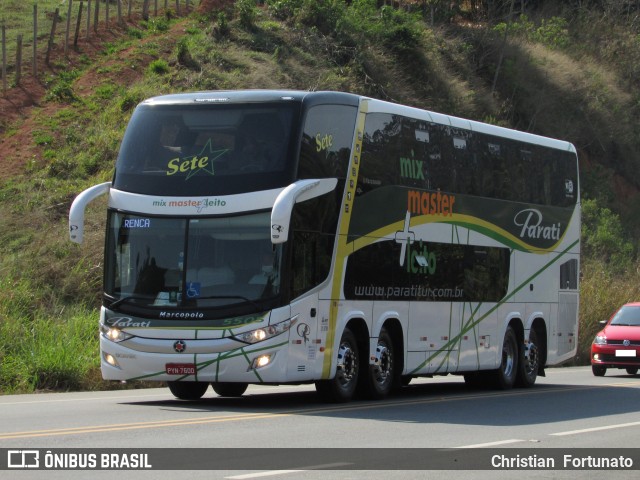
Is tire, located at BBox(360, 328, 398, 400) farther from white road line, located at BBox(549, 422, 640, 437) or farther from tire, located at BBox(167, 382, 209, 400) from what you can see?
white road line, located at BBox(549, 422, 640, 437)

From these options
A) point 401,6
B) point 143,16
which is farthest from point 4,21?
point 401,6

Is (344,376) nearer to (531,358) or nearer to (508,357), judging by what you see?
(508,357)

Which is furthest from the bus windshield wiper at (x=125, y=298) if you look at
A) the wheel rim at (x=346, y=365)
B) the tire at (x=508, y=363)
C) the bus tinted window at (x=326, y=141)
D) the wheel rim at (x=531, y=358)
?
the wheel rim at (x=531, y=358)

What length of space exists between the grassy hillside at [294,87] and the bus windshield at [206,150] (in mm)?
5350

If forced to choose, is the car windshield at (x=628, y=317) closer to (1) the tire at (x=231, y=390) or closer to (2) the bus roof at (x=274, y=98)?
(2) the bus roof at (x=274, y=98)

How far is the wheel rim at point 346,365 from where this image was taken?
16.5 m

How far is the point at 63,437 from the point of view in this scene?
38.9 feet

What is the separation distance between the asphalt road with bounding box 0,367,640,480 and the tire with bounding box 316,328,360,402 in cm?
22

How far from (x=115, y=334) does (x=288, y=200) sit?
295 cm

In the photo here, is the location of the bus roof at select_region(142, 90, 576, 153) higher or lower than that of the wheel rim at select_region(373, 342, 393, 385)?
higher

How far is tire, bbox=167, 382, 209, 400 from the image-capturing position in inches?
680

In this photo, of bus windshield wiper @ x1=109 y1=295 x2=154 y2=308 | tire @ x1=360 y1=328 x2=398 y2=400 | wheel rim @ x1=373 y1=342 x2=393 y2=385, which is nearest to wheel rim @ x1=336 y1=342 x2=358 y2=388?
tire @ x1=360 y1=328 x2=398 y2=400

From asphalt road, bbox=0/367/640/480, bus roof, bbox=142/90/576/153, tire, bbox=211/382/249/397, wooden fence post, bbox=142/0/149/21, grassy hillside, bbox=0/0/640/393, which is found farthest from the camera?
wooden fence post, bbox=142/0/149/21

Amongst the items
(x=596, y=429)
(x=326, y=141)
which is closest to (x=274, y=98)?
(x=326, y=141)
